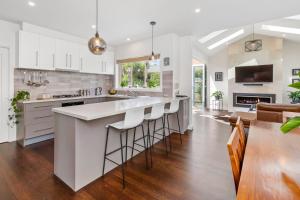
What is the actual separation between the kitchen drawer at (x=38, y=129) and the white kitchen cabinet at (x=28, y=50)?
1308 millimetres

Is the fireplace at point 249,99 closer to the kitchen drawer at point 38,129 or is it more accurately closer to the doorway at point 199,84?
the doorway at point 199,84

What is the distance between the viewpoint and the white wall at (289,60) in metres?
6.80

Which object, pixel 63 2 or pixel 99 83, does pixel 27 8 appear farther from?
pixel 99 83

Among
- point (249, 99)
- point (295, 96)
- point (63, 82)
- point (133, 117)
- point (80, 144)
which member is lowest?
point (80, 144)

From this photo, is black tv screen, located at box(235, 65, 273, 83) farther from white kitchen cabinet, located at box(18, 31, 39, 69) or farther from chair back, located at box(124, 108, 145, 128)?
white kitchen cabinet, located at box(18, 31, 39, 69)

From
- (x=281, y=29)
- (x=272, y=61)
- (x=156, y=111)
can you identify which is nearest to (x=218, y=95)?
(x=272, y=61)

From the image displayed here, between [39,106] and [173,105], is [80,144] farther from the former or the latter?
[39,106]

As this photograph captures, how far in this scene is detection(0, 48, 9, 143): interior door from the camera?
340 centimetres

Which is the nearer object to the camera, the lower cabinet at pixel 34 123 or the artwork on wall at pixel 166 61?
the lower cabinet at pixel 34 123

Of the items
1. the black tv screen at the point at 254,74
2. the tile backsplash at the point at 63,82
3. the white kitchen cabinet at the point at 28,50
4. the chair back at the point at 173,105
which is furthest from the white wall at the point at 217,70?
the white kitchen cabinet at the point at 28,50

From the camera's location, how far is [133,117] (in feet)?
6.86

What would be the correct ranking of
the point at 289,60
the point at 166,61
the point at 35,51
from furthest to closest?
the point at 289,60 < the point at 166,61 < the point at 35,51

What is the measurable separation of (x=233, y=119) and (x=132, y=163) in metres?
1.74

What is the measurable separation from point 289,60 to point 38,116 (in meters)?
9.41
